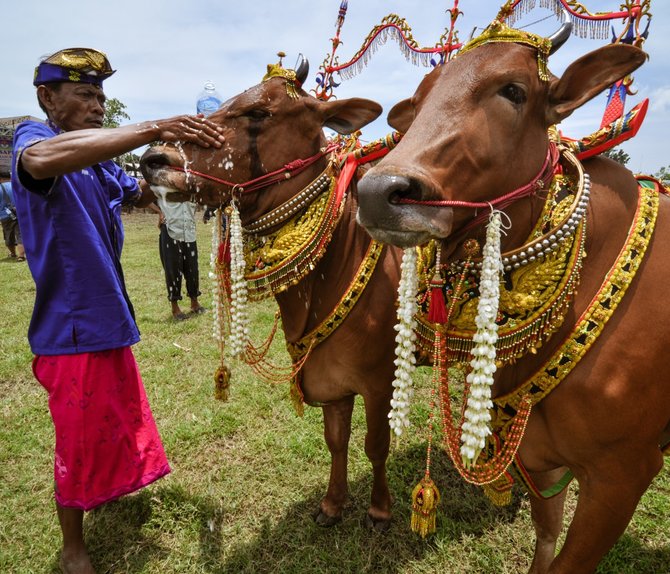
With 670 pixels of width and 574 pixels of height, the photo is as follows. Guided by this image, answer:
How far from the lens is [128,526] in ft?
9.61

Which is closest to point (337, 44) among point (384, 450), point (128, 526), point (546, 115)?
point (546, 115)

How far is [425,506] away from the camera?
78.4 inches

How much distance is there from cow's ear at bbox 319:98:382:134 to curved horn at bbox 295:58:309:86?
0.18 meters

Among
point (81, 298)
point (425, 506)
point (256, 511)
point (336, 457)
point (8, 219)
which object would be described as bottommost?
point (8, 219)

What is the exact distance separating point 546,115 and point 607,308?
72cm

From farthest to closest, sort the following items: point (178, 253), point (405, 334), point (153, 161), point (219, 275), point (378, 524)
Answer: point (178, 253) < point (378, 524) < point (219, 275) < point (153, 161) < point (405, 334)

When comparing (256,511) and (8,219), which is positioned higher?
(256,511)

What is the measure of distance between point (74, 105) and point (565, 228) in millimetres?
2418

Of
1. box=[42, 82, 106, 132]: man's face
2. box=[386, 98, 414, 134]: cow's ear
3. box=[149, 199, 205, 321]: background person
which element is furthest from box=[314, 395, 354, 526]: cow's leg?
box=[149, 199, 205, 321]: background person

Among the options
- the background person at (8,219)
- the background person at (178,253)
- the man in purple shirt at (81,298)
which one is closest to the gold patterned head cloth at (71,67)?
the man in purple shirt at (81,298)

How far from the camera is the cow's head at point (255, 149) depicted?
211cm

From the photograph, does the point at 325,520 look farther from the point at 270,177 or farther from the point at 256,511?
the point at 270,177

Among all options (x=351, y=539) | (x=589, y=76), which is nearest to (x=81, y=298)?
(x=351, y=539)

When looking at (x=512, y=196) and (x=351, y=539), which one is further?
(x=351, y=539)
